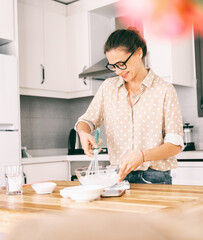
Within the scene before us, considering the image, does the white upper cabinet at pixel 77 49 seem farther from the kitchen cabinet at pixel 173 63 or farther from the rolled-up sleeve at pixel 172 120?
the rolled-up sleeve at pixel 172 120

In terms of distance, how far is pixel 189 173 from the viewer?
2.82m

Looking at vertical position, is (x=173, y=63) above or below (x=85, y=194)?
above

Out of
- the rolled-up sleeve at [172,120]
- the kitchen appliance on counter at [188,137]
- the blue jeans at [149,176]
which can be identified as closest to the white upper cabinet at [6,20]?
the kitchen appliance on counter at [188,137]

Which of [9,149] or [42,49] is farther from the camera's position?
[42,49]

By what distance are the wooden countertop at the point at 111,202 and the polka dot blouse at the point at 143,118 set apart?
0.41 meters

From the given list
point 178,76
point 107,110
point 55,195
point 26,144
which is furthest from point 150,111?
point 26,144

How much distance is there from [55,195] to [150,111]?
0.74 meters

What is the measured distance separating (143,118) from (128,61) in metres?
0.31

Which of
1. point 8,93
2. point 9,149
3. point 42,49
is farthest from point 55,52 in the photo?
point 9,149

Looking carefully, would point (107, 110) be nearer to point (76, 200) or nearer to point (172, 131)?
point (172, 131)

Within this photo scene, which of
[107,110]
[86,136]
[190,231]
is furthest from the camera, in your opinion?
[107,110]

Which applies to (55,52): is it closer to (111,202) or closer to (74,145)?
(74,145)

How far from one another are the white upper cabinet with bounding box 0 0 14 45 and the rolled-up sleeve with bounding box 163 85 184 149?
1887 mm

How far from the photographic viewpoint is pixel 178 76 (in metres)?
3.27
